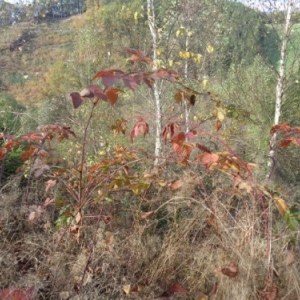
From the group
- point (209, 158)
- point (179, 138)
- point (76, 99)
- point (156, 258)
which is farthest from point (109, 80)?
point (156, 258)

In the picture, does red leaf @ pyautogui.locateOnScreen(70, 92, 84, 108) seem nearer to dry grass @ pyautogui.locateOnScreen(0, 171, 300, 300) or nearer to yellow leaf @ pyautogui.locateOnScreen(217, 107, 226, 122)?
yellow leaf @ pyautogui.locateOnScreen(217, 107, 226, 122)

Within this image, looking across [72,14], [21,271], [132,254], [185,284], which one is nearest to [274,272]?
[185,284]

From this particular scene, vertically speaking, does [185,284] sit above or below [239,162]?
below

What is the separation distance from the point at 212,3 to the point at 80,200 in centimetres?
771

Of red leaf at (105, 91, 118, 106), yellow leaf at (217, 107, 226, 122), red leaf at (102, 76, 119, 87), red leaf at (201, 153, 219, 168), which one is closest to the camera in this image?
red leaf at (102, 76, 119, 87)

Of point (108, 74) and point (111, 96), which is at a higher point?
point (108, 74)

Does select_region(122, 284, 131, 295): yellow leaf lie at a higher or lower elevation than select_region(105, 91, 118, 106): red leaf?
lower

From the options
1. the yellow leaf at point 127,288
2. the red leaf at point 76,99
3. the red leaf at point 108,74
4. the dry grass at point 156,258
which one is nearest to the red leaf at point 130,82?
the red leaf at point 108,74

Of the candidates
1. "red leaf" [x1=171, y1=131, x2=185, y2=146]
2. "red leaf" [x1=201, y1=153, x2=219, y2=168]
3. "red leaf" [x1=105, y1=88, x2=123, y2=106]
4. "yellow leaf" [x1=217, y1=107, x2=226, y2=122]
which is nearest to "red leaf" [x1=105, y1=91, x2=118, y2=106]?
"red leaf" [x1=105, y1=88, x2=123, y2=106]

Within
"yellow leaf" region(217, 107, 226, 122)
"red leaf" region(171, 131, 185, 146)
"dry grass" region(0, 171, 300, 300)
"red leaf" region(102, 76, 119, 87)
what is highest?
"red leaf" region(102, 76, 119, 87)

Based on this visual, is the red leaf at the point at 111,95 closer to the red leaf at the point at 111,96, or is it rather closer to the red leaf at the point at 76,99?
the red leaf at the point at 111,96

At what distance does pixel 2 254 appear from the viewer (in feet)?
7.70

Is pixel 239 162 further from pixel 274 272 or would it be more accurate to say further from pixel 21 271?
pixel 21 271

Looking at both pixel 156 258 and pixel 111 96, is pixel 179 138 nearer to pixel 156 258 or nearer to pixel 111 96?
pixel 111 96
